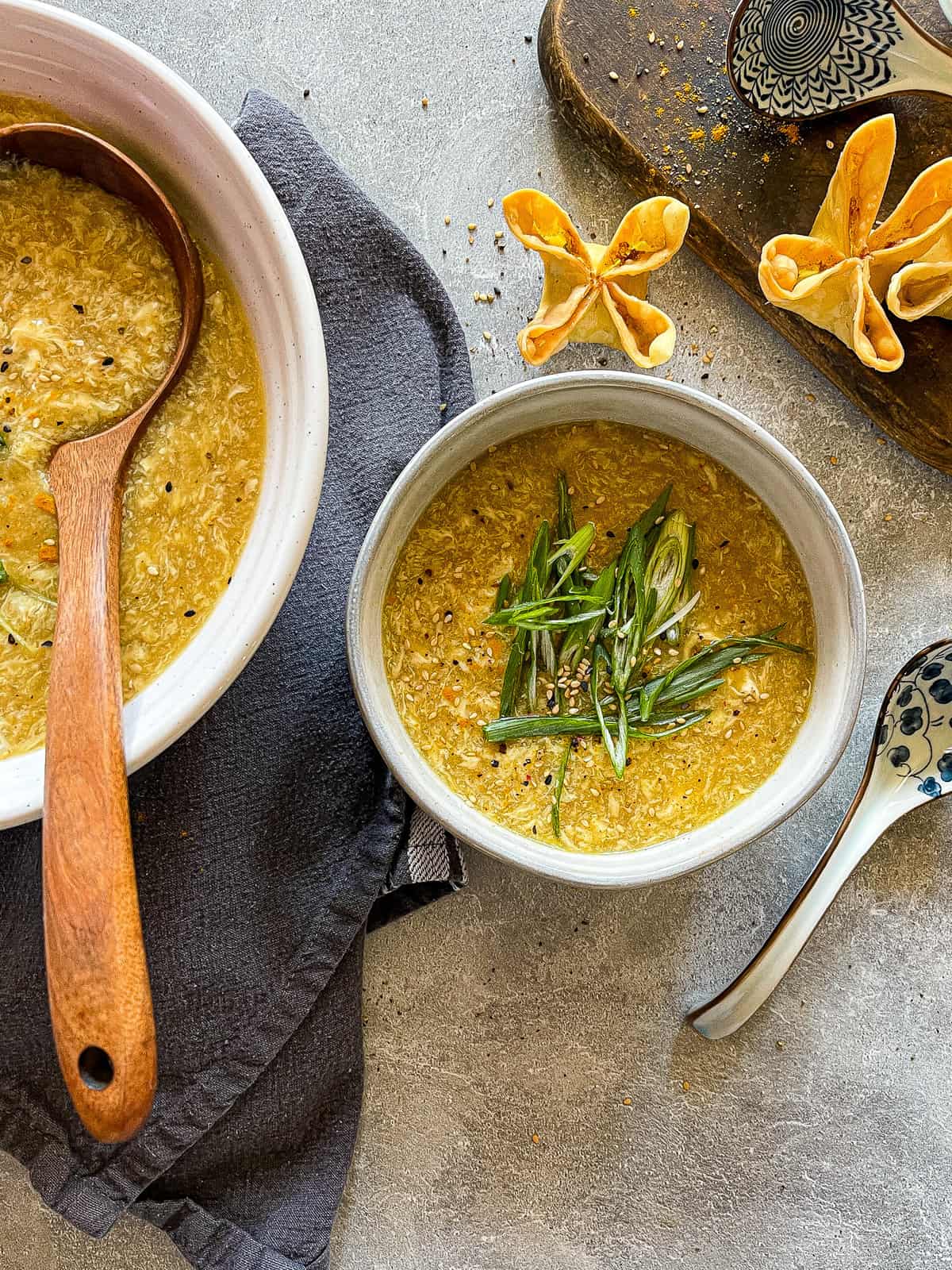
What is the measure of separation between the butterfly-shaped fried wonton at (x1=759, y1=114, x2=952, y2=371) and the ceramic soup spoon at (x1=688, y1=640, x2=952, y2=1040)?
0.46 metres

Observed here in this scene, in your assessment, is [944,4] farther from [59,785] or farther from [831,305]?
[59,785]

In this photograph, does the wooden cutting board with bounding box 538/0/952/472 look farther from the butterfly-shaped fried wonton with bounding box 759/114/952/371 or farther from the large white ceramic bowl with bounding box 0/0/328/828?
the large white ceramic bowl with bounding box 0/0/328/828

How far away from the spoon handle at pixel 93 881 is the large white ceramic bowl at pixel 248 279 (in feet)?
0.28

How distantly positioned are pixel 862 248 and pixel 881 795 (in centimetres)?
75

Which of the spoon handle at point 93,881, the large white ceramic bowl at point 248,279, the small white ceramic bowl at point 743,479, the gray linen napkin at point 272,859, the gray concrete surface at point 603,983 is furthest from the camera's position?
the gray concrete surface at point 603,983

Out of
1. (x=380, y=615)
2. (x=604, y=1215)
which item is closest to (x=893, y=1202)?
(x=604, y=1215)

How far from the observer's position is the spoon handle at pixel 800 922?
1514 mm

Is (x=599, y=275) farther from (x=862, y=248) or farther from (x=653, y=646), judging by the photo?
(x=653, y=646)

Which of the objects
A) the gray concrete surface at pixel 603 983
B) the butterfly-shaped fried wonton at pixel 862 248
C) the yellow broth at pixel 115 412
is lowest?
the gray concrete surface at pixel 603 983

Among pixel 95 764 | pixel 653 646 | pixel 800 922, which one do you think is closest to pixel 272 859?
pixel 95 764

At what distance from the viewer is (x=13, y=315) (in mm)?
1194

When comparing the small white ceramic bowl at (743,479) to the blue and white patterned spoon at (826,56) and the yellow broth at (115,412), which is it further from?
the blue and white patterned spoon at (826,56)

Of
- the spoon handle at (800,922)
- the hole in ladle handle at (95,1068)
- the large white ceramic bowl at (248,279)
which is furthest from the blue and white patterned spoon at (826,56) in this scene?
the hole in ladle handle at (95,1068)

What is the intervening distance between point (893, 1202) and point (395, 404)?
138 cm
